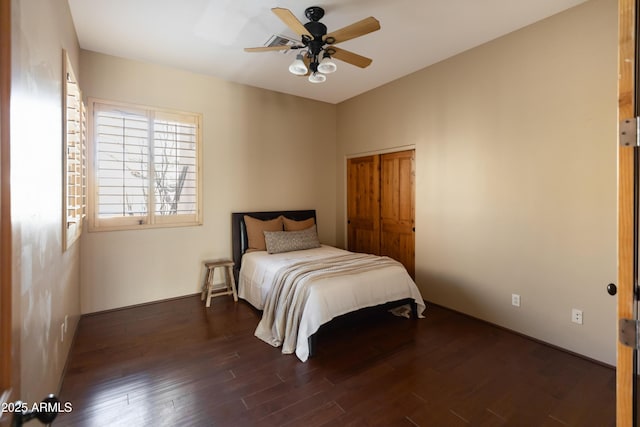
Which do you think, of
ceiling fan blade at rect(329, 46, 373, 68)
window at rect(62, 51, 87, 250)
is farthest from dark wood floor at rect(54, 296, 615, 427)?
ceiling fan blade at rect(329, 46, 373, 68)

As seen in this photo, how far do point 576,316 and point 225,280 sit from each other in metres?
3.87

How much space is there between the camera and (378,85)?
14.3ft

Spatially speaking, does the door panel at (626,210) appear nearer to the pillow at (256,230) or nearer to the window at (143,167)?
the pillow at (256,230)

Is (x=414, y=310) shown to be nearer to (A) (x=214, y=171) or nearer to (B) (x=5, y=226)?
(A) (x=214, y=171)

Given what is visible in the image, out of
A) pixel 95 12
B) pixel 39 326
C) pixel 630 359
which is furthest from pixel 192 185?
pixel 630 359

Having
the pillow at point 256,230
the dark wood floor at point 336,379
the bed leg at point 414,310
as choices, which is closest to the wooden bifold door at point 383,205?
the bed leg at point 414,310

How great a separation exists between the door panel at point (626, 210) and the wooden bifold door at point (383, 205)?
3089mm

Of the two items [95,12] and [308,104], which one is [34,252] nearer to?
[95,12]

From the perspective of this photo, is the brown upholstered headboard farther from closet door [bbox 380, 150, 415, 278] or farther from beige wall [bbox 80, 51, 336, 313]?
closet door [bbox 380, 150, 415, 278]

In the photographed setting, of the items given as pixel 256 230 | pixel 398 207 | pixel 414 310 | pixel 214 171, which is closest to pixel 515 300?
pixel 414 310

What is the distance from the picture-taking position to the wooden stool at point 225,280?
3688mm

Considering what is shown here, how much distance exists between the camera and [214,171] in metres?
4.11

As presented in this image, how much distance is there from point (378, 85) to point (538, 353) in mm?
3712

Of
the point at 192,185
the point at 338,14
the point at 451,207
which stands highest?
the point at 338,14
